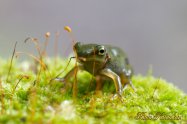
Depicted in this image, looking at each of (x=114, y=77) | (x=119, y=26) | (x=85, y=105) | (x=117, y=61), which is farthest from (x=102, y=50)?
(x=119, y=26)

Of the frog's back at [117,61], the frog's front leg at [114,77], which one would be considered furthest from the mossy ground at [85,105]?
the frog's back at [117,61]

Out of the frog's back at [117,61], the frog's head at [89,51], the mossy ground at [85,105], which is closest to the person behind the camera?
the mossy ground at [85,105]

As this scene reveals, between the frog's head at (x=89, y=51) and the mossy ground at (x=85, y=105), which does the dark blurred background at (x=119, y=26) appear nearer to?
the mossy ground at (x=85, y=105)

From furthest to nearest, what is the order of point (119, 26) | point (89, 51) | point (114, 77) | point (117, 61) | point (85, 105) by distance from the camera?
point (119, 26) < point (117, 61) < point (114, 77) < point (89, 51) < point (85, 105)

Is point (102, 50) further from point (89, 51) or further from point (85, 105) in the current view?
point (85, 105)

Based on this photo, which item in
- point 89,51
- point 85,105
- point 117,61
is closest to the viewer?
point 85,105
